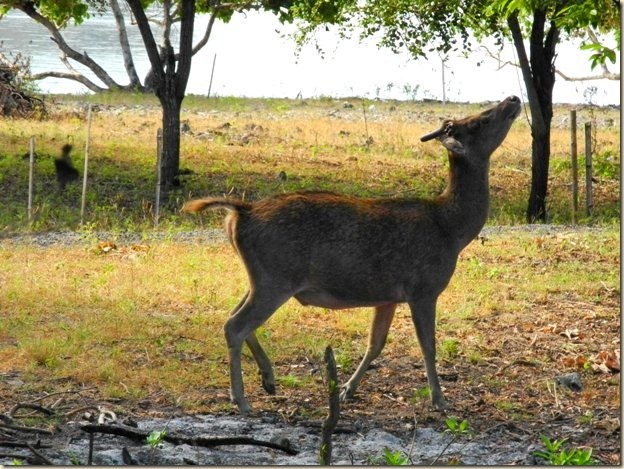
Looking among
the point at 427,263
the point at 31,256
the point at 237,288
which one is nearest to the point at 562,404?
the point at 427,263

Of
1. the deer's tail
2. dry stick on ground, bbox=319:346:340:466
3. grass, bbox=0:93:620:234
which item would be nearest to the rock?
the deer's tail

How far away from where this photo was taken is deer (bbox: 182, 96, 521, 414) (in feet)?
25.3

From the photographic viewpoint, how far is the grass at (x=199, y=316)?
8445 millimetres

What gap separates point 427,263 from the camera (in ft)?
26.4

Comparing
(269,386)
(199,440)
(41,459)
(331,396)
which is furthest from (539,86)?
(331,396)

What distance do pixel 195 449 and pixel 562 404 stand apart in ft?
8.92

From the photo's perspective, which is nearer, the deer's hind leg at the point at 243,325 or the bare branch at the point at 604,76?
the deer's hind leg at the point at 243,325

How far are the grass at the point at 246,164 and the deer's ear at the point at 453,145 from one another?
7.39 metres

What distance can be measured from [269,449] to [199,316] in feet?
11.3

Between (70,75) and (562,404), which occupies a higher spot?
(70,75)

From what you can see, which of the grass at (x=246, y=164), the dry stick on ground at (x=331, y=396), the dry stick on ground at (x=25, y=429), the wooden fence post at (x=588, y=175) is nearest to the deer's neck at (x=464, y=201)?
the dry stick on ground at (x=25, y=429)

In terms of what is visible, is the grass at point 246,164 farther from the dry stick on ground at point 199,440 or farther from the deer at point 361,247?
the dry stick on ground at point 199,440

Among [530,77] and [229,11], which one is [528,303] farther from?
[229,11]

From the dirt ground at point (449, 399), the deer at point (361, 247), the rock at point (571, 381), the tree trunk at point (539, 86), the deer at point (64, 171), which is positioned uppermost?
the tree trunk at point (539, 86)
